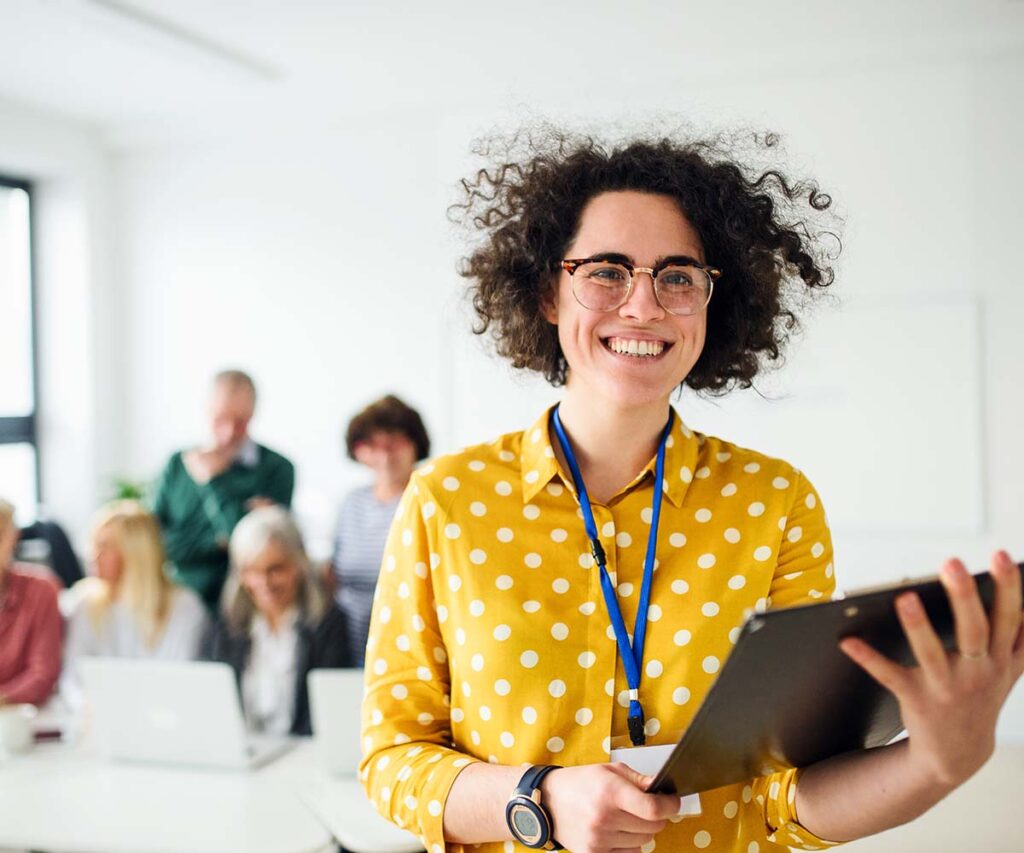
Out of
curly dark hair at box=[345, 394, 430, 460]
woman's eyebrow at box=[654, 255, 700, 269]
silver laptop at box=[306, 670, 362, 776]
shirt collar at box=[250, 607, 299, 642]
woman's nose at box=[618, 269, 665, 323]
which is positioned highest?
woman's eyebrow at box=[654, 255, 700, 269]

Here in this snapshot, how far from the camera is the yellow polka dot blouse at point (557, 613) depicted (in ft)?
3.79

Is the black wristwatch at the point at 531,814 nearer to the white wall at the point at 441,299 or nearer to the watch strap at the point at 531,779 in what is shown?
the watch strap at the point at 531,779

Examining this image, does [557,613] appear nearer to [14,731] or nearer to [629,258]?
[629,258]

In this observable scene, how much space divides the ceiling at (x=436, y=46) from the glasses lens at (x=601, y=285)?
11.0 feet

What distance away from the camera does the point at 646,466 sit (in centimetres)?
126

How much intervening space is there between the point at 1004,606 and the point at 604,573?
0.43 meters

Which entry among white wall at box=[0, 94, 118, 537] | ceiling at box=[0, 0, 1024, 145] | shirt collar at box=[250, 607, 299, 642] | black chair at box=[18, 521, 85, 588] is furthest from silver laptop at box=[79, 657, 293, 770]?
white wall at box=[0, 94, 118, 537]

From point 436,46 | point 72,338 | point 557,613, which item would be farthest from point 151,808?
point 72,338

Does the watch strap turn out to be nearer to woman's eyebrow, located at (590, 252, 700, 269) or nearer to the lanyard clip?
the lanyard clip

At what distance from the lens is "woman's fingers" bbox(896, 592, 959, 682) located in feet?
2.91

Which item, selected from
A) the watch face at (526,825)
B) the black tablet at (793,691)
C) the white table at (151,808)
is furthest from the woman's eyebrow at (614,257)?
the white table at (151,808)

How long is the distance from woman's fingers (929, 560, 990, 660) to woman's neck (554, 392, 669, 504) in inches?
17.2

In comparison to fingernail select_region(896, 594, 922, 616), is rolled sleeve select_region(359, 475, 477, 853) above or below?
below

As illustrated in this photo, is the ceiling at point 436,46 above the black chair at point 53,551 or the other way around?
above
